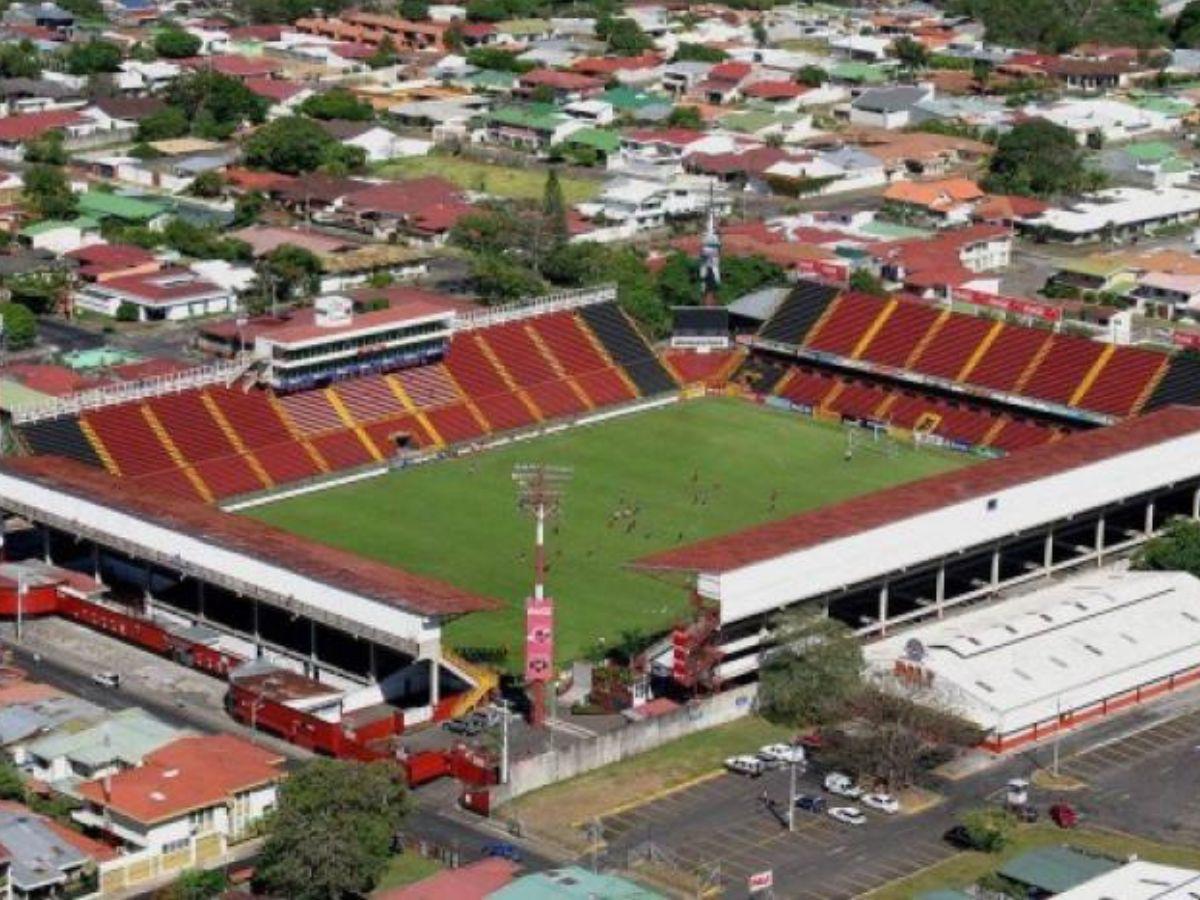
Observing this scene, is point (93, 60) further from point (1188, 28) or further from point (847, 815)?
A: point (847, 815)

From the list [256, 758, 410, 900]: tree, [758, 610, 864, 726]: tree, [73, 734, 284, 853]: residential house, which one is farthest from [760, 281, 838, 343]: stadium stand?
[256, 758, 410, 900]: tree

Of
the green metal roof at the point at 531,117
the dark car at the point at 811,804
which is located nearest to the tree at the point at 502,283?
the green metal roof at the point at 531,117

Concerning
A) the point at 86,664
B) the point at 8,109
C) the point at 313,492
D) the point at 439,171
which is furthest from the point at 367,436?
the point at 8,109

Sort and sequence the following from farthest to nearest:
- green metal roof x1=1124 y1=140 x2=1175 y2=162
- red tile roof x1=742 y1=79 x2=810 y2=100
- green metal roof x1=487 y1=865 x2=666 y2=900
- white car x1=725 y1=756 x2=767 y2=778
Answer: red tile roof x1=742 y1=79 x2=810 y2=100
green metal roof x1=1124 y1=140 x2=1175 y2=162
white car x1=725 y1=756 x2=767 y2=778
green metal roof x1=487 y1=865 x2=666 y2=900

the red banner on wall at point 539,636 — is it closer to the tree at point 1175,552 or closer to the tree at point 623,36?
the tree at point 1175,552

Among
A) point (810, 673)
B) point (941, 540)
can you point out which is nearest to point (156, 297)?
point (941, 540)

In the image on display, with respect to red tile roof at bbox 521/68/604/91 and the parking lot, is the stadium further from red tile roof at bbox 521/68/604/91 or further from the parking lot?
red tile roof at bbox 521/68/604/91

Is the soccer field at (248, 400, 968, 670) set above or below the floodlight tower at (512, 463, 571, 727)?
below
